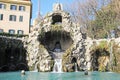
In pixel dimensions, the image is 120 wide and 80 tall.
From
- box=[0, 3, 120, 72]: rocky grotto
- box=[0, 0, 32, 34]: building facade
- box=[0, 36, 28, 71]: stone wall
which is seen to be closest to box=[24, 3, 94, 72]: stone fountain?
box=[0, 3, 120, 72]: rocky grotto

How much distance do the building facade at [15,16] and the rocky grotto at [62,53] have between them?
17.0m

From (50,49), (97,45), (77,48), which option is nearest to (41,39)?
(50,49)

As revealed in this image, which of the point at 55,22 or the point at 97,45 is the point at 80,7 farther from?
the point at 97,45

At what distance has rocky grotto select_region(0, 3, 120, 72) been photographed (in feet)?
118

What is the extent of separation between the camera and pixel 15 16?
56906 mm

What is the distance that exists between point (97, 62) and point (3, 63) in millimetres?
13664

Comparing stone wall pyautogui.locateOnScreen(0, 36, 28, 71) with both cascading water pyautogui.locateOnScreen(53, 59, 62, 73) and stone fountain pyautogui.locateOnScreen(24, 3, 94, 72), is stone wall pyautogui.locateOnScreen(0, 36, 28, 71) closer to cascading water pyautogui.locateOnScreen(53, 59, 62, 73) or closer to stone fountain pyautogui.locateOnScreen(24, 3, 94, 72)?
stone fountain pyautogui.locateOnScreen(24, 3, 94, 72)

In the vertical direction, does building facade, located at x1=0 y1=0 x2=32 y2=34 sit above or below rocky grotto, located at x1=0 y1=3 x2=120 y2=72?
above

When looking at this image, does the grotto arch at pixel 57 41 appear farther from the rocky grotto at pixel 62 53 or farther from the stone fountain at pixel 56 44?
the rocky grotto at pixel 62 53

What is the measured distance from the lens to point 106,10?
5088cm

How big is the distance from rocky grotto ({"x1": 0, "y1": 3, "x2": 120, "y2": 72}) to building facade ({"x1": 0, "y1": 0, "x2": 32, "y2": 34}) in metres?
17.0

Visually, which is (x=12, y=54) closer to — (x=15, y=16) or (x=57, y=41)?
(x=57, y=41)

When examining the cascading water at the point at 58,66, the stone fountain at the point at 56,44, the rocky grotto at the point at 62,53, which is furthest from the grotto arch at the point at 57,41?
the cascading water at the point at 58,66

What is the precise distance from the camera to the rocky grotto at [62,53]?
35938 millimetres
